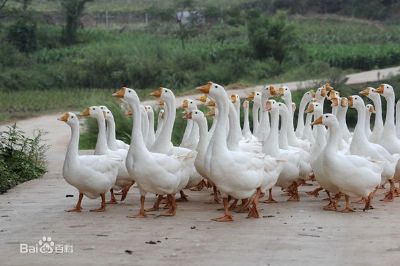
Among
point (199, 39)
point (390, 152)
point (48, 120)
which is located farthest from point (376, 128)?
point (199, 39)

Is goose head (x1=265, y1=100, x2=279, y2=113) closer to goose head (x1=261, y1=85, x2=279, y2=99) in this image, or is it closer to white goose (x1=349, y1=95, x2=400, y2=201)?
goose head (x1=261, y1=85, x2=279, y2=99)

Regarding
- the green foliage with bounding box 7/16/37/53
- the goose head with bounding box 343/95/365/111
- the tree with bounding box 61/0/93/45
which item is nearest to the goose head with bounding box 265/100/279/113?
the goose head with bounding box 343/95/365/111

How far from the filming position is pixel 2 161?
1489 centimetres

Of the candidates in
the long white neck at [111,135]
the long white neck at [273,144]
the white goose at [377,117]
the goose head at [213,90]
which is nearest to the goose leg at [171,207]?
the goose head at [213,90]

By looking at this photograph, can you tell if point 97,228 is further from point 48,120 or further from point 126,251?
point 48,120

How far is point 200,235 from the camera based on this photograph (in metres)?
9.87

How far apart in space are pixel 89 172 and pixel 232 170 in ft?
6.52

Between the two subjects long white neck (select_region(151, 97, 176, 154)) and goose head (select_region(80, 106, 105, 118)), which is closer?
long white neck (select_region(151, 97, 176, 154))

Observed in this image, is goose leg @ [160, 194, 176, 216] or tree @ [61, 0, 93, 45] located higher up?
tree @ [61, 0, 93, 45]

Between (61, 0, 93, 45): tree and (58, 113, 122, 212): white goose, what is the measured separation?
38485 mm

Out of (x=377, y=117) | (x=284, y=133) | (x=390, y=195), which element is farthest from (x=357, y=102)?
(x=390, y=195)

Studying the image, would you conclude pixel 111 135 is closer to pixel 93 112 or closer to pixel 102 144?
pixel 102 144

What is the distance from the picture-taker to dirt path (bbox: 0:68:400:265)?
28.5 feet

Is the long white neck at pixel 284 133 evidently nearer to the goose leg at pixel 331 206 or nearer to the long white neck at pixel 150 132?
the goose leg at pixel 331 206
